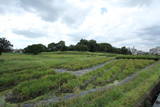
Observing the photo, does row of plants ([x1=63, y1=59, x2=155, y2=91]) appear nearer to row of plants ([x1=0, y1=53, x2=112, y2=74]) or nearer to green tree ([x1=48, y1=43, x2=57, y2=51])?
row of plants ([x1=0, y1=53, x2=112, y2=74])

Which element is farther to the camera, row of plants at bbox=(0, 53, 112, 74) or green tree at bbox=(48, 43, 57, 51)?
green tree at bbox=(48, 43, 57, 51)

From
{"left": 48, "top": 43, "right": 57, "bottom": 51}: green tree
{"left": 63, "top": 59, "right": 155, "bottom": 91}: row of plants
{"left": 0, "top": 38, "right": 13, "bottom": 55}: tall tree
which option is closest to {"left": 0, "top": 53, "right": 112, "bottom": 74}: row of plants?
{"left": 0, "top": 38, "right": 13, "bottom": 55}: tall tree

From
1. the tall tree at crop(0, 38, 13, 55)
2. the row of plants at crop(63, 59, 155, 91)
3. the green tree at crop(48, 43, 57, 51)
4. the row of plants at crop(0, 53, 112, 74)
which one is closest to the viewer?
the row of plants at crop(63, 59, 155, 91)

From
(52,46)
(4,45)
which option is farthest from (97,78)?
(52,46)

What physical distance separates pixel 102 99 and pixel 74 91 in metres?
2.08

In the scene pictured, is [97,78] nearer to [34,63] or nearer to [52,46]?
[34,63]

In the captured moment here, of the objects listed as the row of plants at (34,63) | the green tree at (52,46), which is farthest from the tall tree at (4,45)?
the green tree at (52,46)

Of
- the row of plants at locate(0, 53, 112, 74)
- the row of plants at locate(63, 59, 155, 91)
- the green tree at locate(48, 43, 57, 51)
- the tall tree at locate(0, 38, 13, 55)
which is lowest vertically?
the row of plants at locate(63, 59, 155, 91)

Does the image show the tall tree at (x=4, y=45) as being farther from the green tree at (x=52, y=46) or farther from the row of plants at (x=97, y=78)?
the green tree at (x=52, y=46)

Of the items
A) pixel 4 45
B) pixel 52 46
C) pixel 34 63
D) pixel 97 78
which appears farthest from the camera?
pixel 52 46

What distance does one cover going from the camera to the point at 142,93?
4297 mm

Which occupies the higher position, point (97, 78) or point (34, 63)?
point (34, 63)

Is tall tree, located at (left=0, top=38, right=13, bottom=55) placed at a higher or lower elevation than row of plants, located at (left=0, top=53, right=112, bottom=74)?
higher

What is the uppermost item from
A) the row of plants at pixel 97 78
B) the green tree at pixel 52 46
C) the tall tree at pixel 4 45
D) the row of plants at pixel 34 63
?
the green tree at pixel 52 46
